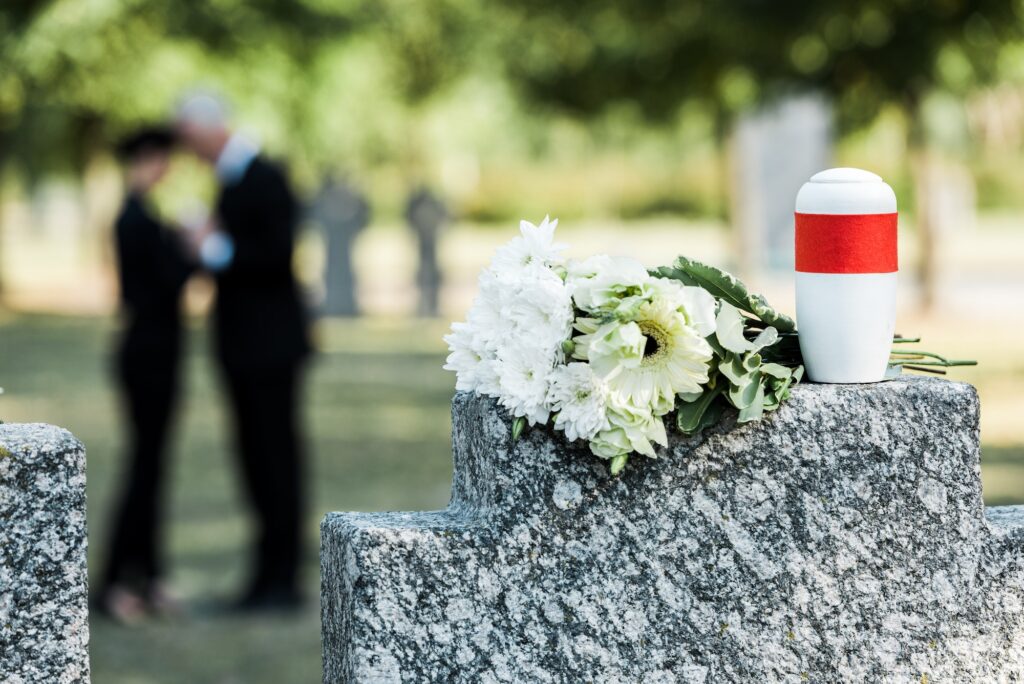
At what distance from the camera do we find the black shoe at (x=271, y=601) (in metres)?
6.30

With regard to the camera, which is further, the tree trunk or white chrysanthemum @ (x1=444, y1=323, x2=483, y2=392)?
the tree trunk

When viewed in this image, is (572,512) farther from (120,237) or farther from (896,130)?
(896,130)

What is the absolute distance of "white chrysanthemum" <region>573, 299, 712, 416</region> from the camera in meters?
2.20

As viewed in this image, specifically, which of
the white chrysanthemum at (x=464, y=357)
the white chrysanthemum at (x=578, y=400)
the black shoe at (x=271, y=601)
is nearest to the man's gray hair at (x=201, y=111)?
the black shoe at (x=271, y=601)

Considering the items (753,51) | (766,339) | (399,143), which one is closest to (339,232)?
(399,143)

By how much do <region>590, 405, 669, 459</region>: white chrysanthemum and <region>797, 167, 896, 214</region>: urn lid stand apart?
457 millimetres

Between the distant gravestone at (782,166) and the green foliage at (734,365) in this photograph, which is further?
the distant gravestone at (782,166)

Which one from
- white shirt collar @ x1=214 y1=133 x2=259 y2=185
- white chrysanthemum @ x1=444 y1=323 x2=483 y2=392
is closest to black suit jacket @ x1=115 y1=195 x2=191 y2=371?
white shirt collar @ x1=214 y1=133 x2=259 y2=185

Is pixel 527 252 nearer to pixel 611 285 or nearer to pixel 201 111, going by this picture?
pixel 611 285

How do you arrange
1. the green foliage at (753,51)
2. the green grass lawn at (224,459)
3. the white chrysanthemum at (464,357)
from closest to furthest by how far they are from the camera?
1. the white chrysanthemum at (464,357)
2. the green grass lawn at (224,459)
3. the green foliage at (753,51)

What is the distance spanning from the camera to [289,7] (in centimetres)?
1772

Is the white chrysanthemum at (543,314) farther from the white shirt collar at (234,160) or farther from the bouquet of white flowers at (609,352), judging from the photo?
the white shirt collar at (234,160)

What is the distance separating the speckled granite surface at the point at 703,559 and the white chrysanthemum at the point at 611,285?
23 cm

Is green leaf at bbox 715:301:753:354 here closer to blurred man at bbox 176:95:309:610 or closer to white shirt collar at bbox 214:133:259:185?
blurred man at bbox 176:95:309:610
